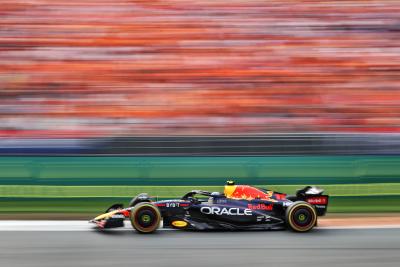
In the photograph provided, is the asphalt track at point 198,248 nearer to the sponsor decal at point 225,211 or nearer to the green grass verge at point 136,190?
the sponsor decal at point 225,211

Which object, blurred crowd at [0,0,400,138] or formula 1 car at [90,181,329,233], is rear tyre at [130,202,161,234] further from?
blurred crowd at [0,0,400,138]

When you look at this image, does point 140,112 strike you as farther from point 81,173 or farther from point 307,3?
point 307,3

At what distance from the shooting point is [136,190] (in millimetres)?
10828

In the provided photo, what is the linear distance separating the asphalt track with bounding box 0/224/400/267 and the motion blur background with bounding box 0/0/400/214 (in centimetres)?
201

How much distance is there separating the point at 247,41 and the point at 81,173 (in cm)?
732

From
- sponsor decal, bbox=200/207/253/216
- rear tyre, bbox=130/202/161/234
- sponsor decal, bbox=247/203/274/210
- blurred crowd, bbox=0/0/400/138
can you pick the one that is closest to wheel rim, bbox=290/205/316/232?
sponsor decal, bbox=247/203/274/210

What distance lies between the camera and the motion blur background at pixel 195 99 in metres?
10.9

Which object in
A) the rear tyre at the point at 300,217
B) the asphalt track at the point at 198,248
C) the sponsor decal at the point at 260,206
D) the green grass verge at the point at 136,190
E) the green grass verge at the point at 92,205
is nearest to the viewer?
the asphalt track at the point at 198,248

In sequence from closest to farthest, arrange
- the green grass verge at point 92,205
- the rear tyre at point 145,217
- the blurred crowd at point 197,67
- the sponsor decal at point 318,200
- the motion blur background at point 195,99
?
the rear tyre at point 145,217 → the sponsor decal at point 318,200 → the green grass verge at point 92,205 → the motion blur background at point 195,99 → the blurred crowd at point 197,67

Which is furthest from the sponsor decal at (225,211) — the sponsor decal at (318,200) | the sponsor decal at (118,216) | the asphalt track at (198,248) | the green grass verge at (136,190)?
the green grass verge at (136,190)

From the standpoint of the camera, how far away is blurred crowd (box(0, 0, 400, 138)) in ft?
48.2

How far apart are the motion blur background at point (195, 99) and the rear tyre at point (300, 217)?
218 cm

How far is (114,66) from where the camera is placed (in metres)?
16.0

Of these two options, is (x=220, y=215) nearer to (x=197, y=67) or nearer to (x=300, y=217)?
(x=300, y=217)
